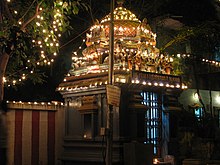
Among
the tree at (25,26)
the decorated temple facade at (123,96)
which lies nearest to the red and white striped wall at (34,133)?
the decorated temple facade at (123,96)

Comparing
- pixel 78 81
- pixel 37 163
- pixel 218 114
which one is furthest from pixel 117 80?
pixel 218 114

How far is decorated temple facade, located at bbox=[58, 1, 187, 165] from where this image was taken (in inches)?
627

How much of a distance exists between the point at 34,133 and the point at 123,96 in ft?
13.9

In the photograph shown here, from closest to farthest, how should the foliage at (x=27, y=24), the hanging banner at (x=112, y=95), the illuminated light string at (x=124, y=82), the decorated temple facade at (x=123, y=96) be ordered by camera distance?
the foliage at (x=27, y=24) → the hanging banner at (x=112, y=95) → the illuminated light string at (x=124, y=82) → the decorated temple facade at (x=123, y=96)

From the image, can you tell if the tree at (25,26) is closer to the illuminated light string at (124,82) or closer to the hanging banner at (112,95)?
the hanging banner at (112,95)

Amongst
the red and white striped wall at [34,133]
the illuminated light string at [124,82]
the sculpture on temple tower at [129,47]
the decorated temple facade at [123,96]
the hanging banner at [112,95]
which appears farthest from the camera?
the sculpture on temple tower at [129,47]

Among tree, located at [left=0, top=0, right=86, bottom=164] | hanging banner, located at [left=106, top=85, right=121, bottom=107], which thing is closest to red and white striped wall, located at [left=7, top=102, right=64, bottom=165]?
tree, located at [left=0, top=0, right=86, bottom=164]

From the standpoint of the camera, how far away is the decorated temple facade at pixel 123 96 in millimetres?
15918

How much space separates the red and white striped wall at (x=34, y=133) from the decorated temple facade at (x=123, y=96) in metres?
0.51

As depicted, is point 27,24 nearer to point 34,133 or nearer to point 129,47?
point 129,47

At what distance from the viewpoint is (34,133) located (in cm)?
1708

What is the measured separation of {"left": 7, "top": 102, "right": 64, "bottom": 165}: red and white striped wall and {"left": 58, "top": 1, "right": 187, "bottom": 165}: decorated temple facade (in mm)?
513

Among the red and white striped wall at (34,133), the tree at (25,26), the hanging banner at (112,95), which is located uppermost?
the tree at (25,26)

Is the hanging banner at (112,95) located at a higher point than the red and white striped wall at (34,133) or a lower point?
higher
